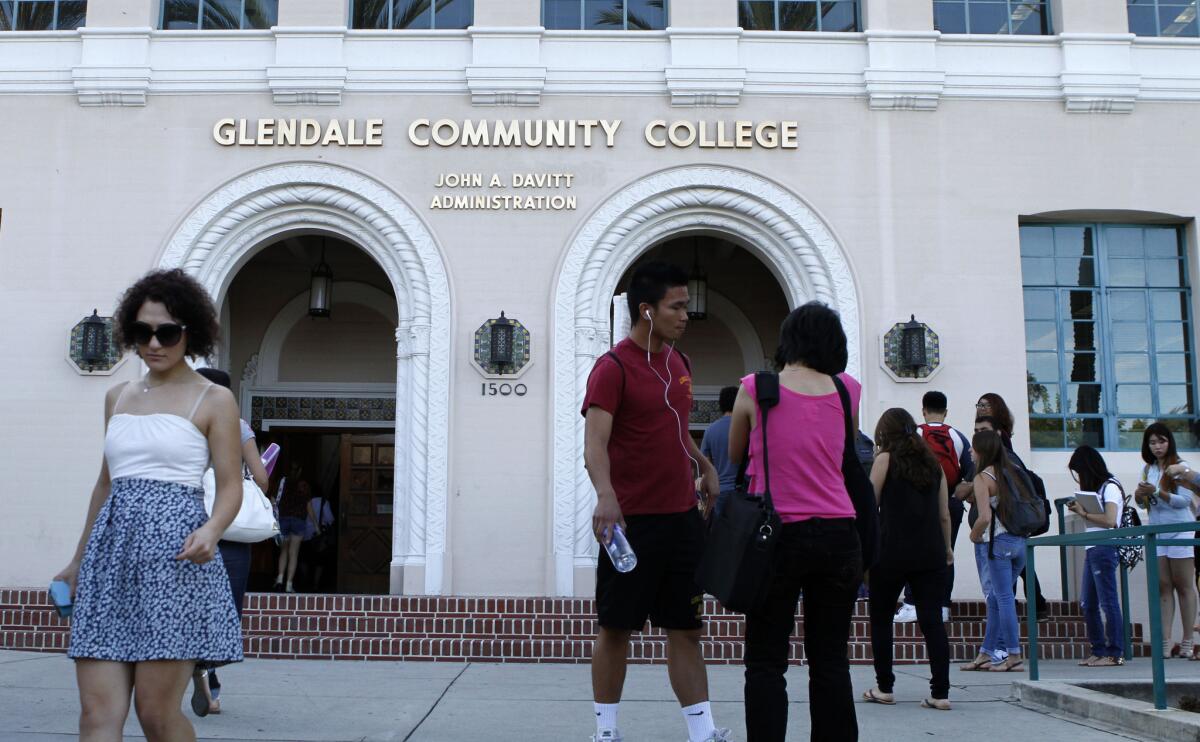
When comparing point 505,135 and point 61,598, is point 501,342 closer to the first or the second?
point 505,135

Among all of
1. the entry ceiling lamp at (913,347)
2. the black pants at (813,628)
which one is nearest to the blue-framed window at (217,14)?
the entry ceiling lamp at (913,347)

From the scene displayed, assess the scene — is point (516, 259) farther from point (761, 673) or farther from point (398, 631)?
point (761, 673)

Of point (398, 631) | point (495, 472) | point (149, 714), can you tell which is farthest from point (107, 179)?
point (149, 714)

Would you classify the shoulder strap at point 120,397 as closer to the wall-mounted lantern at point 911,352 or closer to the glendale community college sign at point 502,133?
the glendale community college sign at point 502,133

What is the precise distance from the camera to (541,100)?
11.3 metres

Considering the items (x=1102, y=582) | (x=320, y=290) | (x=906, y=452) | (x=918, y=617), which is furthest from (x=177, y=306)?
(x=320, y=290)

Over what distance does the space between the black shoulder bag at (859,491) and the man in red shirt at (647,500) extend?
2.05 feet

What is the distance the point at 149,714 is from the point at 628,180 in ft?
28.4

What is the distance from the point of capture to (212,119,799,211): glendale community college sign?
11156 mm

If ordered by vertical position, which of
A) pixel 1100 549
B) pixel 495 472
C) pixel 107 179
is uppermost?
pixel 107 179

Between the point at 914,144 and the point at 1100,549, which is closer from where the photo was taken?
the point at 1100,549

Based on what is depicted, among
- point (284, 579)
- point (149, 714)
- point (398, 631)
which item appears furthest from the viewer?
point (284, 579)

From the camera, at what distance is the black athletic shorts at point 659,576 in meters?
4.13

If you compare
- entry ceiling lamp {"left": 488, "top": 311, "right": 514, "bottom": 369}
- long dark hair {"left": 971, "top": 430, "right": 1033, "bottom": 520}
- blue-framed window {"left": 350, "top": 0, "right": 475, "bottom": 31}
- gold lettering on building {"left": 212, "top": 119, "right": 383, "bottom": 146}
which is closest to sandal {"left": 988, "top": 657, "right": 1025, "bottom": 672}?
Answer: long dark hair {"left": 971, "top": 430, "right": 1033, "bottom": 520}
